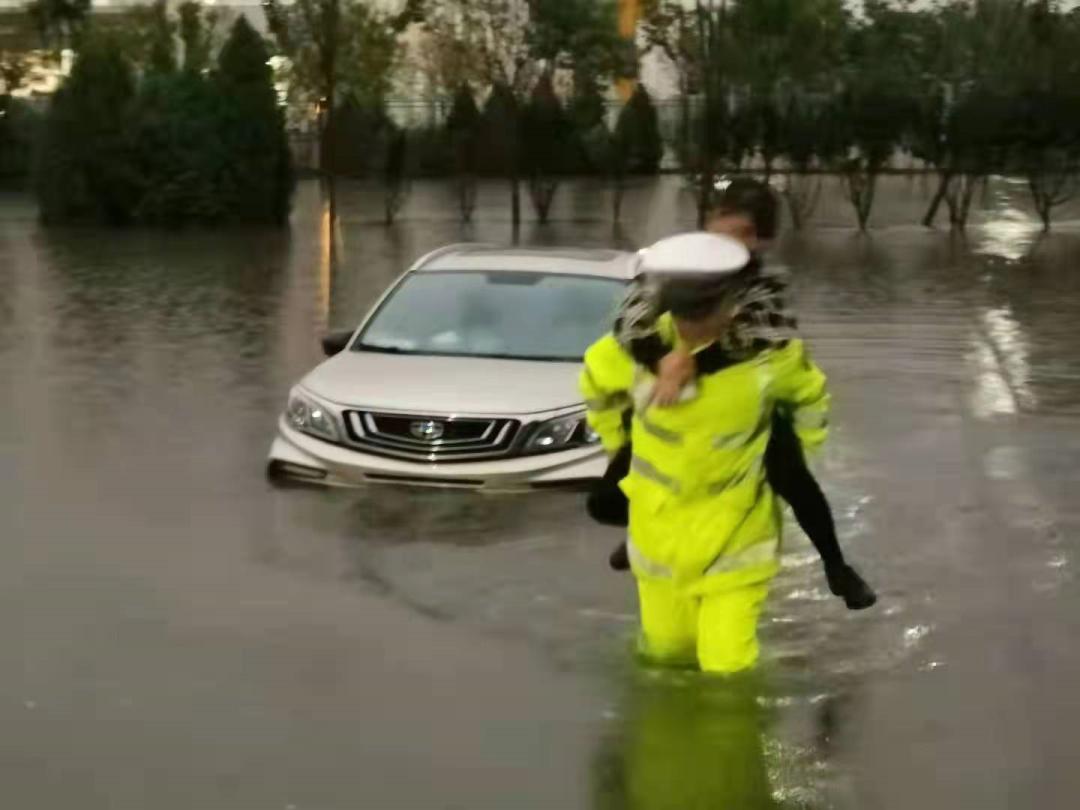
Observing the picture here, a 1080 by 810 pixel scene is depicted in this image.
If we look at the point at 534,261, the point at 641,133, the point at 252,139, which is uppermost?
the point at 534,261

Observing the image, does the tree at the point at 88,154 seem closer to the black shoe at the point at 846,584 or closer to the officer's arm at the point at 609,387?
the black shoe at the point at 846,584

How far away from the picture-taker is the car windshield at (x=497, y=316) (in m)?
11.4

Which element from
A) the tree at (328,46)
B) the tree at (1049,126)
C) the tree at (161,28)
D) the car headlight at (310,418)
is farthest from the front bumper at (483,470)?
the tree at (161,28)

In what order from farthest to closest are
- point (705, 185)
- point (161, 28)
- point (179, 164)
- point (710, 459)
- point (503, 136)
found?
point (161, 28) → point (503, 136) → point (179, 164) → point (705, 185) → point (710, 459)

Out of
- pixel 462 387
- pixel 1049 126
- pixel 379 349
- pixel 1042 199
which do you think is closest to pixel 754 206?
pixel 462 387

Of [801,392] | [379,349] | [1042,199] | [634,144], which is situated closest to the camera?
[801,392]

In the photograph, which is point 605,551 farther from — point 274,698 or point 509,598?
point 274,698

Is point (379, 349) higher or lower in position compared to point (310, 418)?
higher

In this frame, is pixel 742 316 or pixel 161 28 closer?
pixel 742 316

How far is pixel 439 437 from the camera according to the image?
10359 millimetres

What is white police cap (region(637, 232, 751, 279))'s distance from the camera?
5.40m

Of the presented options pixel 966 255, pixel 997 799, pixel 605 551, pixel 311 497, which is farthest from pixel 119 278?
pixel 997 799

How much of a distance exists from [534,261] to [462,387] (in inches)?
70.8

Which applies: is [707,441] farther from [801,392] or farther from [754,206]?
[754,206]
